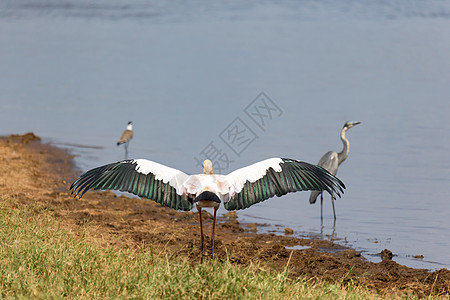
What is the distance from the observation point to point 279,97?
1844 centimetres

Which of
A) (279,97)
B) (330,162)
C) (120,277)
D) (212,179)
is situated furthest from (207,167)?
(279,97)

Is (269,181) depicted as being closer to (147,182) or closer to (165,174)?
(165,174)

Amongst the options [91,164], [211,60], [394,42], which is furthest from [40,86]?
[394,42]

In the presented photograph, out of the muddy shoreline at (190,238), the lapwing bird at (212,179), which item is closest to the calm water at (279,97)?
the muddy shoreline at (190,238)

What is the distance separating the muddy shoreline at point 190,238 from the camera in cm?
659

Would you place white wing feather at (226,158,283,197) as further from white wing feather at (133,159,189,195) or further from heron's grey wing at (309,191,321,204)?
heron's grey wing at (309,191,321,204)

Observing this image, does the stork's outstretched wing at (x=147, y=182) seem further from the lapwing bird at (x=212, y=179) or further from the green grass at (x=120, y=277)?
the green grass at (x=120, y=277)

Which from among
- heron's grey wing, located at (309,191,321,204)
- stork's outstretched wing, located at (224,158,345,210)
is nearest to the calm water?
heron's grey wing, located at (309,191,321,204)

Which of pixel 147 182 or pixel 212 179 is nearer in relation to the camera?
pixel 212 179

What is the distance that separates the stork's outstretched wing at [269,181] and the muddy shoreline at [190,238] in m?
0.55

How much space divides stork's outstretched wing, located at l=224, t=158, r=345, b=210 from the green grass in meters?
0.68

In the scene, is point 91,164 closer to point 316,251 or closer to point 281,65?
point 316,251

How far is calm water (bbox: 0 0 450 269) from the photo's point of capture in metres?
10.3

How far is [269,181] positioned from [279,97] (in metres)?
12.5
